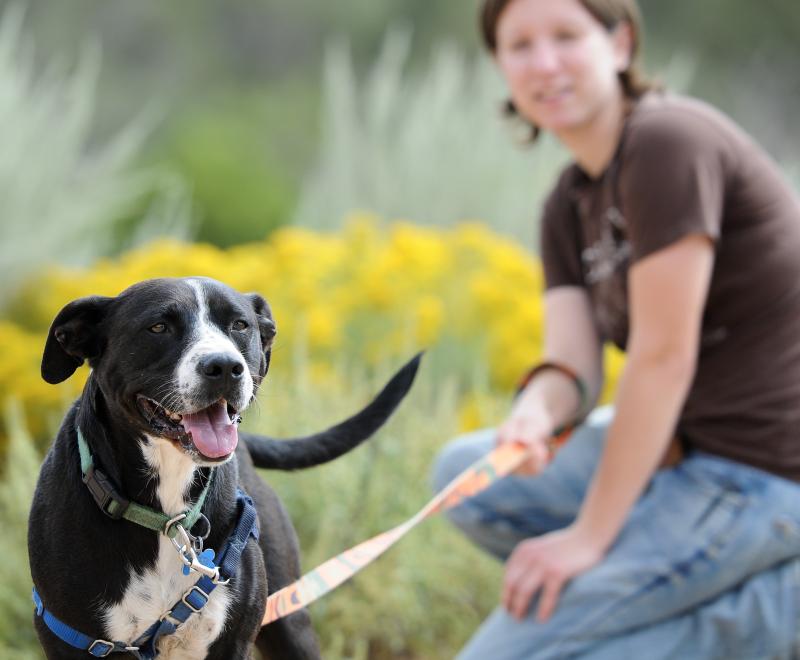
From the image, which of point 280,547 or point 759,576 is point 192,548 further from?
point 759,576

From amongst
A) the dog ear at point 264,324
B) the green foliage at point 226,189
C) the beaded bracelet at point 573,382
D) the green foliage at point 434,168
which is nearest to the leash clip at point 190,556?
the dog ear at point 264,324

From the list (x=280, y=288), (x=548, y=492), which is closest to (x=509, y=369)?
(x=280, y=288)

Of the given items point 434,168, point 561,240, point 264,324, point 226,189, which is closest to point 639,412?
point 561,240

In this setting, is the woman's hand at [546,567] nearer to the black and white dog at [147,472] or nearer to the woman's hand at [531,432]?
the woman's hand at [531,432]

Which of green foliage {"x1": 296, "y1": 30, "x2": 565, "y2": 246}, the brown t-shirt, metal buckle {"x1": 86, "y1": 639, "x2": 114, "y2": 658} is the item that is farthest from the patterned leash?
green foliage {"x1": 296, "y1": 30, "x2": 565, "y2": 246}

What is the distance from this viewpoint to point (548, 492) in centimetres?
286

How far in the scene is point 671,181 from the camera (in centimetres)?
235

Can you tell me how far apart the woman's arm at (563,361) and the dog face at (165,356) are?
144cm

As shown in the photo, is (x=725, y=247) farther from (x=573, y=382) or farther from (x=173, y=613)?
Result: (x=173, y=613)

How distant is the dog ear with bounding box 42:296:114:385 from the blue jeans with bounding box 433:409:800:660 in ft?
4.85

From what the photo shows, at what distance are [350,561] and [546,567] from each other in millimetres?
903

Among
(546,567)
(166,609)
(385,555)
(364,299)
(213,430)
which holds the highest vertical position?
(213,430)

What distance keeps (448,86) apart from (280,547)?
5012mm

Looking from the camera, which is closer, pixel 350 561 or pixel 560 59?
pixel 350 561
